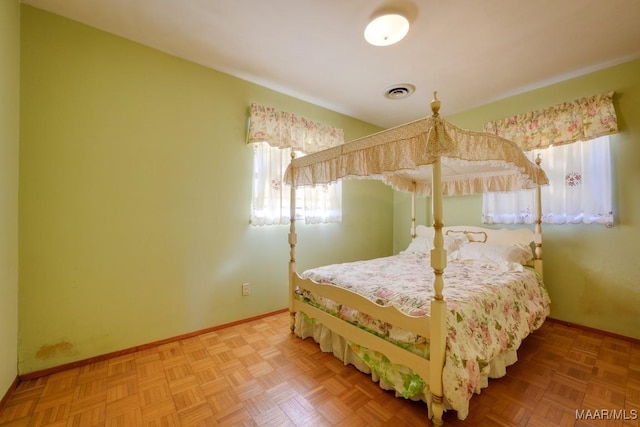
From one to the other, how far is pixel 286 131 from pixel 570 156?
303 cm

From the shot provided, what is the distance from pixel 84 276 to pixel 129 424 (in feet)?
3.83

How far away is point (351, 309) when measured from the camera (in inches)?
75.7

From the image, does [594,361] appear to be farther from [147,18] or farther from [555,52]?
[147,18]

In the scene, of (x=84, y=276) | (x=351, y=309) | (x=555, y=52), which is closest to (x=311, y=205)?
(x=351, y=309)

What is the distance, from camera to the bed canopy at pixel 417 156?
4.74ft

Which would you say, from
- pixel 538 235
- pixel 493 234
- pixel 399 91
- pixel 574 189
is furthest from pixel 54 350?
pixel 574 189

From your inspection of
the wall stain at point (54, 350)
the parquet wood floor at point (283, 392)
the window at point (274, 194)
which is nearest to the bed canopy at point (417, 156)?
the window at point (274, 194)

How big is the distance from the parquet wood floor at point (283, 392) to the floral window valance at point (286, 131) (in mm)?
2075

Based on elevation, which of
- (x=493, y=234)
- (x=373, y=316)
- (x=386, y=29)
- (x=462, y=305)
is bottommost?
(x=373, y=316)

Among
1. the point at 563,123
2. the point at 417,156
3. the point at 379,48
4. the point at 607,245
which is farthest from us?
the point at 563,123

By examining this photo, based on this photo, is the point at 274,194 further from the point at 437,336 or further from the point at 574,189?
the point at 574,189

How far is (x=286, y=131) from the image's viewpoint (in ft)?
9.71

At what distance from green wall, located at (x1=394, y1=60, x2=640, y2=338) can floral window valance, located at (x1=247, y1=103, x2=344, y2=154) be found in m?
2.39

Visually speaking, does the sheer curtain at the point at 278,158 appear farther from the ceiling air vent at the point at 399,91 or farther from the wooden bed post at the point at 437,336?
the wooden bed post at the point at 437,336
